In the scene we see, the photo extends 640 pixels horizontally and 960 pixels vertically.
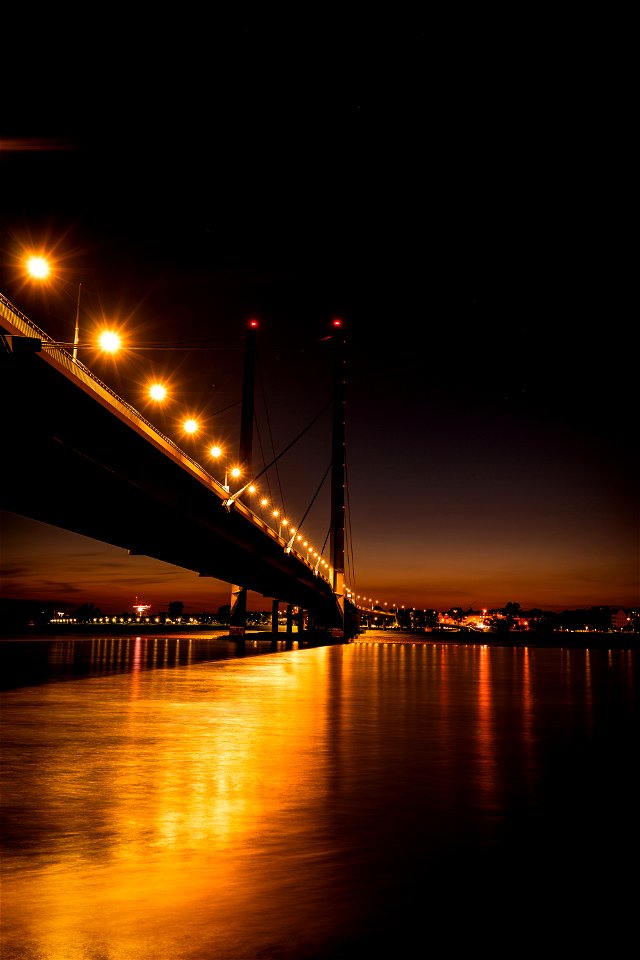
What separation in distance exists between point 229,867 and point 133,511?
41187mm

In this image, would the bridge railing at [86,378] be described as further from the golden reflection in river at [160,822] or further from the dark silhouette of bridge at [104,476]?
the golden reflection in river at [160,822]

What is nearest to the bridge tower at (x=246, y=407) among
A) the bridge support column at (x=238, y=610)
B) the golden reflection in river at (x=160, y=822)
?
the bridge support column at (x=238, y=610)

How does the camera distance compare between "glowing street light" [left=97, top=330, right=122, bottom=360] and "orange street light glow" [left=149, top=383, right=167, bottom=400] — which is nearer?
"glowing street light" [left=97, top=330, right=122, bottom=360]

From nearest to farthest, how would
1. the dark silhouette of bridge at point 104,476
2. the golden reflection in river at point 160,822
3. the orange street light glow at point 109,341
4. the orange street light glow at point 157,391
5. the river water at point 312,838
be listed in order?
the river water at point 312,838, the golden reflection in river at point 160,822, the dark silhouette of bridge at point 104,476, the orange street light glow at point 109,341, the orange street light glow at point 157,391

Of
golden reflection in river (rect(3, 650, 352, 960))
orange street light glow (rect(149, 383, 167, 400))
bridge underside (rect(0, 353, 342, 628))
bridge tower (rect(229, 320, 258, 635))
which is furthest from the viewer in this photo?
bridge tower (rect(229, 320, 258, 635))

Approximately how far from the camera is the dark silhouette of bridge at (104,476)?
28.7 metres

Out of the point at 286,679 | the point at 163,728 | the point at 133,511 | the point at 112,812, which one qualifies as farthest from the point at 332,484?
the point at 112,812

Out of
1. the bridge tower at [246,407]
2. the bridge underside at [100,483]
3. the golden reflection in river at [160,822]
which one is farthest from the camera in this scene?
the bridge tower at [246,407]

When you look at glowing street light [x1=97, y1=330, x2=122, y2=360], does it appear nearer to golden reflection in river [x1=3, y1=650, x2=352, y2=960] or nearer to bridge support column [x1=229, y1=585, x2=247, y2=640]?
golden reflection in river [x1=3, y1=650, x2=352, y2=960]

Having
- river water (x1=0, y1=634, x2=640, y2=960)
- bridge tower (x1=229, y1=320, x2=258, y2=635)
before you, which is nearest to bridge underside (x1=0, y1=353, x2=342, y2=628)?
river water (x1=0, y1=634, x2=640, y2=960)

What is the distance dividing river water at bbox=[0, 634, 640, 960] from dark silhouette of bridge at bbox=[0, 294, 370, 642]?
1404 centimetres

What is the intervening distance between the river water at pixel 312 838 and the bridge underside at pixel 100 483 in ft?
48.5

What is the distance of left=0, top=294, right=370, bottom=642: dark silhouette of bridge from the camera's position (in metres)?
28.7

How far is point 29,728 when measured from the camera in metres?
16.2
